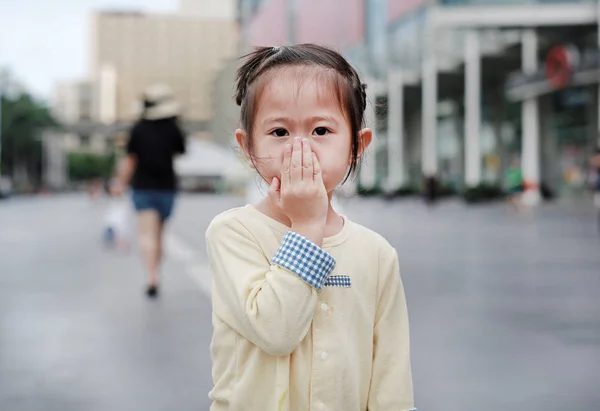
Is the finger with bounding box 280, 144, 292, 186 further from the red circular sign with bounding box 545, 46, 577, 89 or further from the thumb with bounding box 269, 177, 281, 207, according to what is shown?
the red circular sign with bounding box 545, 46, 577, 89

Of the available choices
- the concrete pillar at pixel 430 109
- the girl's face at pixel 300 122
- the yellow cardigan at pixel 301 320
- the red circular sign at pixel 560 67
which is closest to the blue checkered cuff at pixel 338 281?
Answer: the yellow cardigan at pixel 301 320

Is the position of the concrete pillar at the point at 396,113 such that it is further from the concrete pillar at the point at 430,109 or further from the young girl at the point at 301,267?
the young girl at the point at 301,267

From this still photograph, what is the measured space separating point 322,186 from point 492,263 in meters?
8.83

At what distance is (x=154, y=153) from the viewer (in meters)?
7.02

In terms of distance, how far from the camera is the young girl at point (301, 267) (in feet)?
4.97

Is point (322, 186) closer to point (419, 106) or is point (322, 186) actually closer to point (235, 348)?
point (235, 348)

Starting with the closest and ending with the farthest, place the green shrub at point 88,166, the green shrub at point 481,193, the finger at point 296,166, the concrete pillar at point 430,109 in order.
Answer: the finger at point 296,166 → the green shrub at point 481,193 → the concrete pillar at point 430,109 → the green shrub at point 88,166

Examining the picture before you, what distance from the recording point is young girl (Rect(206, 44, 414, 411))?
1.52 m

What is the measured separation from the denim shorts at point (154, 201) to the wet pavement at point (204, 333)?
759mm

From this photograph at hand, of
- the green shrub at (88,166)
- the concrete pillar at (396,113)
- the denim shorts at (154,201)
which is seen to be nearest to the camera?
the denim shorts at (154,201)

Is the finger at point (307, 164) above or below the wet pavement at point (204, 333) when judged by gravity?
above

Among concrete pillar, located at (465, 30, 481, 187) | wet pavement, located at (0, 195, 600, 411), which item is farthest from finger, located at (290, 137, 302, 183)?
concrete pillar, located at (465, 30, 481, 187)

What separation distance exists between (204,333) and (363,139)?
13.2 ft

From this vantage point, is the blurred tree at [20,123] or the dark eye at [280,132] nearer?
the dark eye at [280,132]
